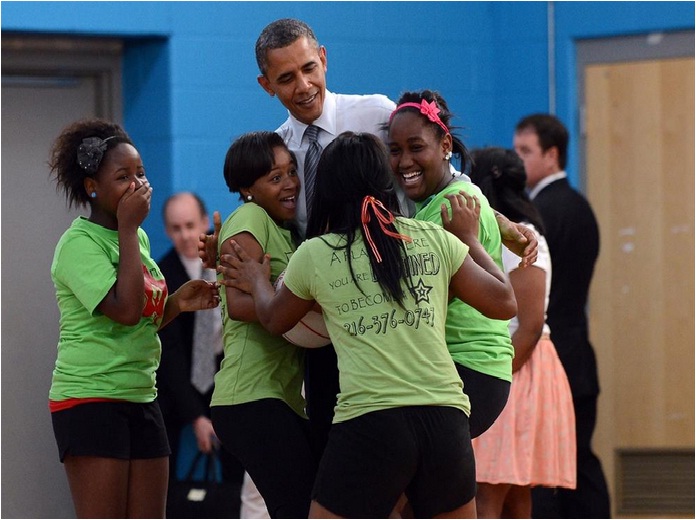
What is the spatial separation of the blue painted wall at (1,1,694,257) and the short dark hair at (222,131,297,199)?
2347 mm

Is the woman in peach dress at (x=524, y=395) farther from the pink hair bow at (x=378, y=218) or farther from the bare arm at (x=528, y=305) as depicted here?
the pink hair bow at (x=378, y=218)

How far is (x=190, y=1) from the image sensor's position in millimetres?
5715

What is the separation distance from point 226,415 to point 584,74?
3490mm

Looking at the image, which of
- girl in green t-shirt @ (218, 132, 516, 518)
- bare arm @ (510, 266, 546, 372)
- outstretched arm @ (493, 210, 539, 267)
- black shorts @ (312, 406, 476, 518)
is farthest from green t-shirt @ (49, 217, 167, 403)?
bare arm @ (510, 266, 546, 372)

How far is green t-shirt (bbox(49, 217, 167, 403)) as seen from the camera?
332 centimetres

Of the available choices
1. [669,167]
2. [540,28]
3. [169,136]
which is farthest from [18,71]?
[669,167]

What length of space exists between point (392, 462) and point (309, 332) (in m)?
0.47

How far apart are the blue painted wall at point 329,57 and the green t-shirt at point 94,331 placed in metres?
2.29

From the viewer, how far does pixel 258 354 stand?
3.25 meters

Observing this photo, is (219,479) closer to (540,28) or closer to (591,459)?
(591,459)

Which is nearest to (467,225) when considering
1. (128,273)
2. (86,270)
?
(128,273)

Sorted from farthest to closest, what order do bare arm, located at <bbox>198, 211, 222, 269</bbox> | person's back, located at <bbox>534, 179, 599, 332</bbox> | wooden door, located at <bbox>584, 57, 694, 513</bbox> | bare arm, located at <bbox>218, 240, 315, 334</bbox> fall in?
wooden door, located at <bbox>584, 57, 694, 513</bbox> → person's back, located at <bbox>534, 179, 599, 332</bbox> → bare arm, located at <bbox>198, 211, 222, 269</bbox> → bare arm, located at <bbox>218, 240, 315, 334</bbox>

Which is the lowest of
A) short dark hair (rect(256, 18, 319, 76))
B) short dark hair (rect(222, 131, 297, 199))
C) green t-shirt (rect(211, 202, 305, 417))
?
green t-shirt (rect(211, 202, 305, 417))

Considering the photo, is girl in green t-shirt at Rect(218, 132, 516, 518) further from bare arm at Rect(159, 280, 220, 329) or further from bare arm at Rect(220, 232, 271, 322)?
bare arm at Rect(159, 280, 220, 329)
